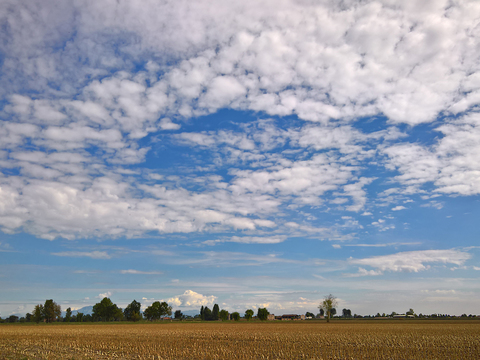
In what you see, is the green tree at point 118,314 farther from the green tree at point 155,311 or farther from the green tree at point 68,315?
the green tree at point 68,315

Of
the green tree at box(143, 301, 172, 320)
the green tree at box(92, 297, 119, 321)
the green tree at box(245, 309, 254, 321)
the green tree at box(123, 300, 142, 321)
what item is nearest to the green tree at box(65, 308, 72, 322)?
the green tree at box(92, 297, 119, 321)

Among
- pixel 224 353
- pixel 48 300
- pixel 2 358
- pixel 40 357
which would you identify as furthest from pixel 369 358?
pixel 48 300

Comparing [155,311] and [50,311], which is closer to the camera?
[50,311]

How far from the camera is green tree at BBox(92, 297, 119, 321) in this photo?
558 ft

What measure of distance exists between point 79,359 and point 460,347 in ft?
121

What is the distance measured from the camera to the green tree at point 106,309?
170125 mm

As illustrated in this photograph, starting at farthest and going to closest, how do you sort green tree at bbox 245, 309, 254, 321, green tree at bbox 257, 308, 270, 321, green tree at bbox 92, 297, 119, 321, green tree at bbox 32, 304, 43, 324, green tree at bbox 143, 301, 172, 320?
green tree at bbox 245, 309, 254, 321 < green tree at bbox 257, 308, 270, 321 < green tree at bbox 143, 301, 172, 320 < green tree at bbox 92, 297, 119, 321 < green tree at bbox 32, 304, 43, 324

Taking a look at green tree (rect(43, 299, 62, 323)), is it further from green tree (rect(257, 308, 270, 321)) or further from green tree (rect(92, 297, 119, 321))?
green tree (rect(257, 308, 270, 321))

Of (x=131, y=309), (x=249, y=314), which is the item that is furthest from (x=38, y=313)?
(x=249, y=314)

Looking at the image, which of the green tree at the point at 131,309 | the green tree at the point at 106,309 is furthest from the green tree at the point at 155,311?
the green tree at the point at 106,309

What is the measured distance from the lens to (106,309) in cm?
17088

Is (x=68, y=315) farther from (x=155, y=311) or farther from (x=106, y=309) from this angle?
(x=155, y=311)

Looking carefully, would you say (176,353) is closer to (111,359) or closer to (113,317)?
(111,359)

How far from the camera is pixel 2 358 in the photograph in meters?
28.0
